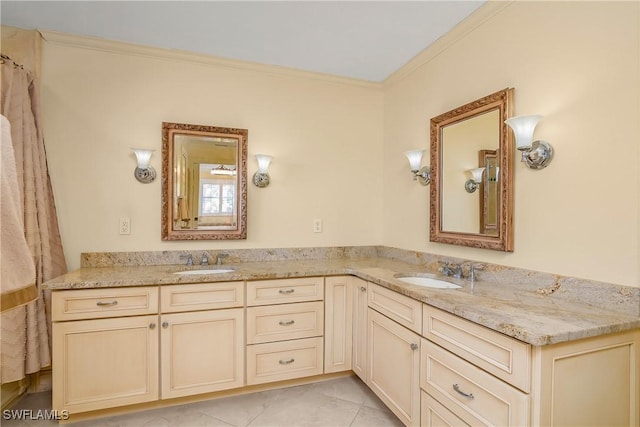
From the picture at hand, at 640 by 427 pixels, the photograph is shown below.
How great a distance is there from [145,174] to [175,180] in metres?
0.20

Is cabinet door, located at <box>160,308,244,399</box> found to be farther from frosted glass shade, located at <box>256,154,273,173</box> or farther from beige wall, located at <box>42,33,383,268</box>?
frosted glass shade, located at <box>256,154,273,173</box>

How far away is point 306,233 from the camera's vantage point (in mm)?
2832

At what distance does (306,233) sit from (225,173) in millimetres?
825

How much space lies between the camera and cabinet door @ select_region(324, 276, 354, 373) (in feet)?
7.64

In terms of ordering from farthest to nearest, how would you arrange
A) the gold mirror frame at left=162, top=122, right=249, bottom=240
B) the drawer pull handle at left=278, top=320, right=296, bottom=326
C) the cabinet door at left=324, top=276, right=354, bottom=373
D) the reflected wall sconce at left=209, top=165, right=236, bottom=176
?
the reflected wall sconce at left=209, top=165, right=236, bottom=176 → the gold mirror frame at left=162, top=122, right=249, bottom=240 → the cabinet door at left=324, top=276, right=354, bottom=373 → the drawer pull handle at left=278, top=320, right=296, bottom=326

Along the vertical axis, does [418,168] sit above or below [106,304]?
above

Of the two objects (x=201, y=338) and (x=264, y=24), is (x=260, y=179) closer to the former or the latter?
(x=264, y=24)

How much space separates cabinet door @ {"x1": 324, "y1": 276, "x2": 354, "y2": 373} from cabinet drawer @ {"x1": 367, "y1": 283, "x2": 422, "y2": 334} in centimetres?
24

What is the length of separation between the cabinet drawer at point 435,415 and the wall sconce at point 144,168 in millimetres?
2225

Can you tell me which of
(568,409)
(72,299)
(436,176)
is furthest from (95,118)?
(568,409)

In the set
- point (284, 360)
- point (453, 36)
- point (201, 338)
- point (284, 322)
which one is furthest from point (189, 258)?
point (453, 36)

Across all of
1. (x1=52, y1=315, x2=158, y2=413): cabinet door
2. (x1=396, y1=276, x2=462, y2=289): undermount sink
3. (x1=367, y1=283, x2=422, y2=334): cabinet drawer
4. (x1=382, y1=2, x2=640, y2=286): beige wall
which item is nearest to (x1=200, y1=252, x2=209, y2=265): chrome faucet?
(x1=52, y1=315, x2=158, y2=413): cabinet door

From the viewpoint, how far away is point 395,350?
1.88 metres

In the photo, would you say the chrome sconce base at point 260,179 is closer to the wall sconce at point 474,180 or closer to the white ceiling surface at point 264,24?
the white ceiling surface at point 264,24
